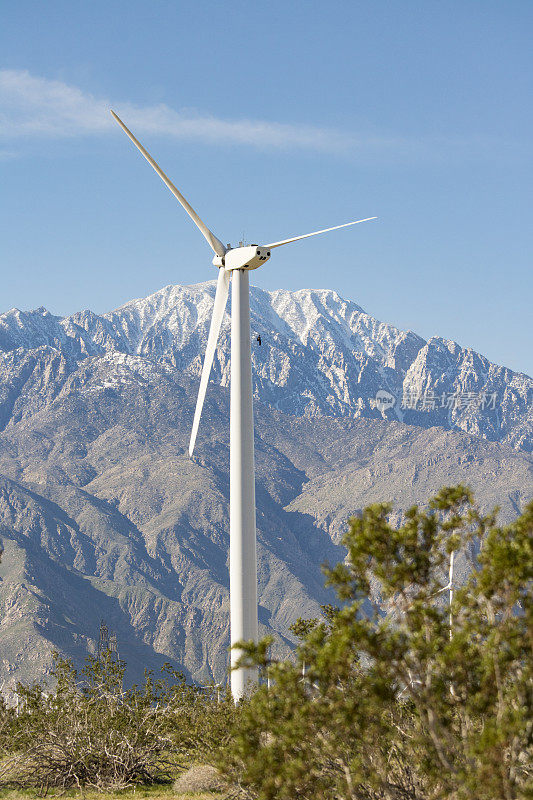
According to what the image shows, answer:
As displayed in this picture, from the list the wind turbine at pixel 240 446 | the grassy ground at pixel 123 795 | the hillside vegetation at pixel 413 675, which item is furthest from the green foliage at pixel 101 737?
the hillside vegetation at pixel 413 675

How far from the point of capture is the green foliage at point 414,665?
16.0 m

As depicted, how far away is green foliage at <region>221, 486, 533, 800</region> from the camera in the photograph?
52.5ft

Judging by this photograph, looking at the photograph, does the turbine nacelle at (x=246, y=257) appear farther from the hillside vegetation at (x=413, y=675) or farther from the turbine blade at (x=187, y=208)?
the hillside vegetation at (x=413, y=675)

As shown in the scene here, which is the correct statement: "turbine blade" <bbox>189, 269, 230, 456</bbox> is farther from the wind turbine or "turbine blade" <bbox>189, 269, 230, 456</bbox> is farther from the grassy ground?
the grassy ground

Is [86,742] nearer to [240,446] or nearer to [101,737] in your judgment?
[101,737]

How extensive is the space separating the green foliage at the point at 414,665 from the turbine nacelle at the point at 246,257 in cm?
2654

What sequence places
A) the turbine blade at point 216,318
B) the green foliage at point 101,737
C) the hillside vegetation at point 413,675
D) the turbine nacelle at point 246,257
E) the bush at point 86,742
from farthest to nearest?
the turbine blade at point 216,318, the turbine nacelle at point 246,257, the bush at point 86,742, the green foliage at point 101,737, the hillside vegetation at point 413,675

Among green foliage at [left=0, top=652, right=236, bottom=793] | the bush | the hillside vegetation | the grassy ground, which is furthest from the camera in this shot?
the bush

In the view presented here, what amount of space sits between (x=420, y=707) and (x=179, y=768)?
2493cm

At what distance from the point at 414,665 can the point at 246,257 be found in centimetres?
3001

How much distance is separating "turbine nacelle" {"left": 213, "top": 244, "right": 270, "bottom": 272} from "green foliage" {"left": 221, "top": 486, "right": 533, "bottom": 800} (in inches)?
1045

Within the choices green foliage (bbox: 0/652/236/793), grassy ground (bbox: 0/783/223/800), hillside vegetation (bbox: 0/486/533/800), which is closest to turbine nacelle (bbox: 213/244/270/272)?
green foliage (bbox: 0/652/236/793)

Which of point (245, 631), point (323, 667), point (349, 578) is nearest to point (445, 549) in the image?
point (349, 578)

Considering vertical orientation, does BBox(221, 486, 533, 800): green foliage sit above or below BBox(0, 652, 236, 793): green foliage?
above
